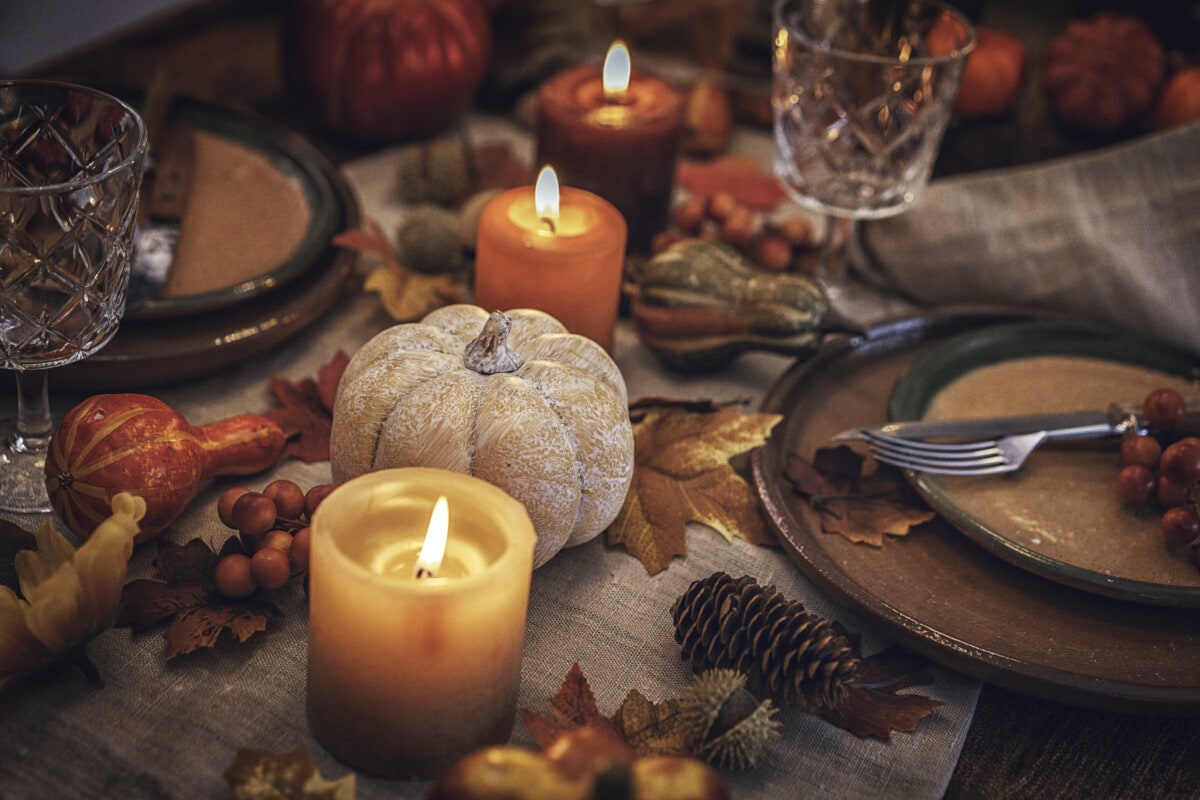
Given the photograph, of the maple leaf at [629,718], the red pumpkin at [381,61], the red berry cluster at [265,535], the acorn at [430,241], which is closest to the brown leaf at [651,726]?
the maple leaf at [629,718]

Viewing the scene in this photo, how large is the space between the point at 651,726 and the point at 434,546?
0.21m

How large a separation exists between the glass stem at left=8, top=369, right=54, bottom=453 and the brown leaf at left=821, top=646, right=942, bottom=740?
0.64 meters

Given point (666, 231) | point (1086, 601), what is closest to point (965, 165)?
point (666, 231)

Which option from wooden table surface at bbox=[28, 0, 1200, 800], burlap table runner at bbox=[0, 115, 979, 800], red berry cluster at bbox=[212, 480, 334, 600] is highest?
red berry cluster at bbox=[212, 480, 334, 600]

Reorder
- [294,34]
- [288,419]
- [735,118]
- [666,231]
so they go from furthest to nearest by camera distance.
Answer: [735,118]
[294,34]
[666,231]
[288,419]

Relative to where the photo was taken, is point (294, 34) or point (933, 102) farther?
point (294, 34)

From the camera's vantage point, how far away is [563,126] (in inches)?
47.4

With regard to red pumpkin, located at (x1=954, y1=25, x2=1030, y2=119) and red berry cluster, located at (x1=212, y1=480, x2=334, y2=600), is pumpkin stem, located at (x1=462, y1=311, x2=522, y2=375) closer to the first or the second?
red berry cluster, located at (x1=212, y1=480, x2=334, y2=600)

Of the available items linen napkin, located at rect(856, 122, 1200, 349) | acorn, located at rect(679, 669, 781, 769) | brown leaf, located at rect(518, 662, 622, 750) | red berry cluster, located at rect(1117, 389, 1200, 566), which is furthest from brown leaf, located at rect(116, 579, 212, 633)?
linen napkin, located at rect(856, 122, 1200, 349)

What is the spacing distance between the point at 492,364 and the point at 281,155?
0.58 metres

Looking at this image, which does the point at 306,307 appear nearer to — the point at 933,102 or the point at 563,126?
the point at 563,126

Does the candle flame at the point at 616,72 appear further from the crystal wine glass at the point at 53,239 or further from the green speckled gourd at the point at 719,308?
the crystal wine glass at the point at 53,239

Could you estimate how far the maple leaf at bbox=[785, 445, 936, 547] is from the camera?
935mm

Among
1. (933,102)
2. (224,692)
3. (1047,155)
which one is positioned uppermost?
(933,102)
